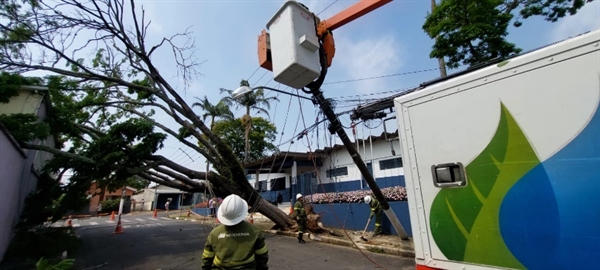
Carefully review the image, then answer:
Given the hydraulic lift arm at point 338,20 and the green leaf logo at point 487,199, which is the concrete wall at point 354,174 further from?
the green leaf logo at point 487,199

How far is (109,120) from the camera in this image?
A: 49.8ft

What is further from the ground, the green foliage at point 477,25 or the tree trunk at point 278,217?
the green foliage at point 477,25

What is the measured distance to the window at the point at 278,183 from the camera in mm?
22266

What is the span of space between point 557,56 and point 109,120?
1814 centimetres

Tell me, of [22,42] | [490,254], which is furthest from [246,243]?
[22,42]

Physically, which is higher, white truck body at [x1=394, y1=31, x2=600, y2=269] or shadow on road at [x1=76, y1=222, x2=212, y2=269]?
white truck body at [x1=394, y1=31, x2=600, y2=269]

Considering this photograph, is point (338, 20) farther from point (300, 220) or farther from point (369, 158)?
point (369, 158)

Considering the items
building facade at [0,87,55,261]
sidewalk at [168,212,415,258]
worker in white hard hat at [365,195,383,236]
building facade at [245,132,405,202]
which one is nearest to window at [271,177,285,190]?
building facade at [245,132,405,202]

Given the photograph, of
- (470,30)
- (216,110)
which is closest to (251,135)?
(216,110)

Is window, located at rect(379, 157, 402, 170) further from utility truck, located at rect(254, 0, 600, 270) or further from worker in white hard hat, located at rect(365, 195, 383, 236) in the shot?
utility truck, located at rect(254, 0, 600, 270)

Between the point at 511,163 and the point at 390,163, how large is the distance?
1292 cm

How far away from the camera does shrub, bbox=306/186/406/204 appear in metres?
10.1

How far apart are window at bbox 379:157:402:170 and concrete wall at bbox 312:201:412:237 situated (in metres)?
3.76

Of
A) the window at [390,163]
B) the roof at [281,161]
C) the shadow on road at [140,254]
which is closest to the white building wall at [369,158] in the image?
the window at [390,163]
